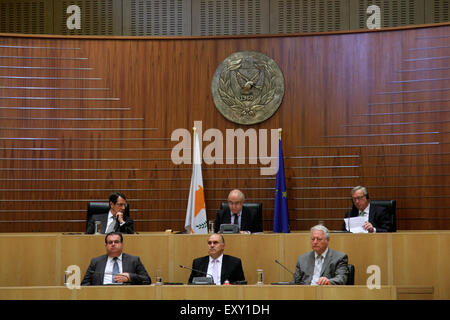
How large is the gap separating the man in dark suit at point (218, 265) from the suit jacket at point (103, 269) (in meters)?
0.43

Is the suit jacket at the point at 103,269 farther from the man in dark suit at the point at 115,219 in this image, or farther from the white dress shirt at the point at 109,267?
the man in dark suit at the point at 115,219

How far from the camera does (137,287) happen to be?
450 centimetres

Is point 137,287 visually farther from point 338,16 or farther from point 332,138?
point 338,16

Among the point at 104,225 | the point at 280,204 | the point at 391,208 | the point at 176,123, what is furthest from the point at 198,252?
the point at 176,123

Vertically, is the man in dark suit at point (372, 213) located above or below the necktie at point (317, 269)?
above

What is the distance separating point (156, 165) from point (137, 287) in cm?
353

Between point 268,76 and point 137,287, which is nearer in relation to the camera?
point 137,287

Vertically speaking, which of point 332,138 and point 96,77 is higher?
point 96,77

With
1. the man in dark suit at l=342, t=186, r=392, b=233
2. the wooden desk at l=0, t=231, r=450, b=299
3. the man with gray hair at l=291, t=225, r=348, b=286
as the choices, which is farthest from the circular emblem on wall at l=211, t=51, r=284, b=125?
the man with gray hair at l=291, t=225, r=348, b=286

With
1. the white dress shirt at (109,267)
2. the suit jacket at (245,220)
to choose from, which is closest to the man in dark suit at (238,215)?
the suit jacket at (245,220)

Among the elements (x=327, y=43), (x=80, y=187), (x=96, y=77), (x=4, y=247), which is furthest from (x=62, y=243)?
(x=327, y=43)

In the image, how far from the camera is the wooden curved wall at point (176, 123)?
759 cm

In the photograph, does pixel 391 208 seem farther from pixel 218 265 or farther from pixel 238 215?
pixel 218 265

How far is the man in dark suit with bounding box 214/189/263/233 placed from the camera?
683 centimetres
